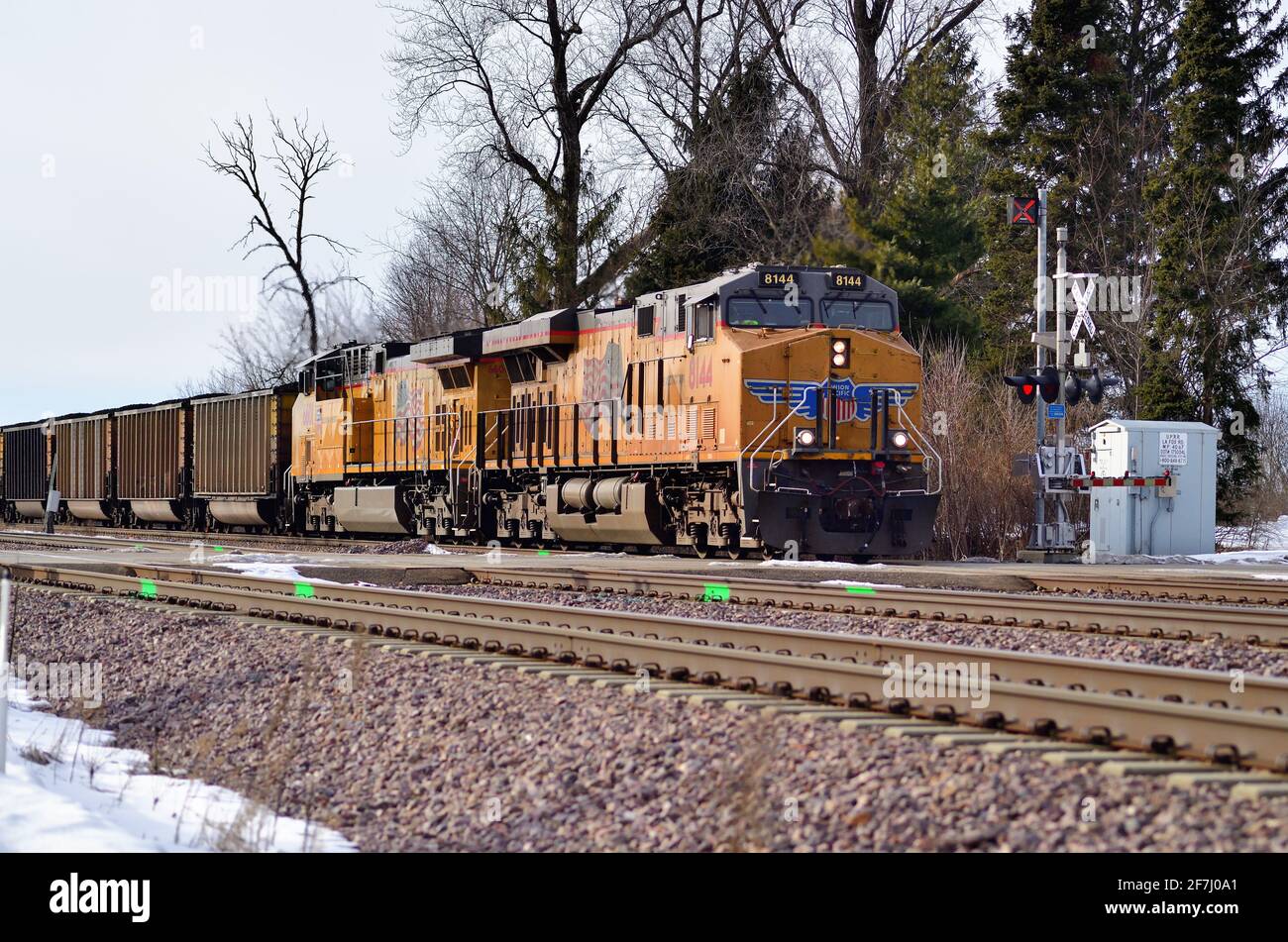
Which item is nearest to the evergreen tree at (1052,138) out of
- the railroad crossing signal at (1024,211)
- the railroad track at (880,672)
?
the railroad crossing signal at (1024,211)

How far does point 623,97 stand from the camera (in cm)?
3703

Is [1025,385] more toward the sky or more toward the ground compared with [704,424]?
more toward the sky

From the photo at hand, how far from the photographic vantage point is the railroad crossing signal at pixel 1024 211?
20641 mm

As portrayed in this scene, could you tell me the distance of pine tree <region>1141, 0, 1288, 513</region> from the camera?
29.3m

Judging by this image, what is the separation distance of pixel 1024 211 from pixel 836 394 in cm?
589

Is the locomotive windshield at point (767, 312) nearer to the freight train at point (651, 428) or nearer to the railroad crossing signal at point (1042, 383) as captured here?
the freight train at point (651, 428)

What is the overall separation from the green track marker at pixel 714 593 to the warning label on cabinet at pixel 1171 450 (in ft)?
32.6

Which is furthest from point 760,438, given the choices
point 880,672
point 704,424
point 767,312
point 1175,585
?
point 880,672

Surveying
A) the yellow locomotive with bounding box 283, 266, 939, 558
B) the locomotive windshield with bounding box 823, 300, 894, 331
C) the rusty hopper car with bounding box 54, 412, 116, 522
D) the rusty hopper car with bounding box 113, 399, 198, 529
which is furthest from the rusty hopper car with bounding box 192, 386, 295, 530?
the locomotive windshield with bounding box 823, 300, 894, 331

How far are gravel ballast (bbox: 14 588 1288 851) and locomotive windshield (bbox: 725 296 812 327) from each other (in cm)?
876

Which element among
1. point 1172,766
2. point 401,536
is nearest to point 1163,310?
point 401,536

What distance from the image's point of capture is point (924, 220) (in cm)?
3061

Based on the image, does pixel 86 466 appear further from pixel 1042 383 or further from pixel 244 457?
pixel 1042 383

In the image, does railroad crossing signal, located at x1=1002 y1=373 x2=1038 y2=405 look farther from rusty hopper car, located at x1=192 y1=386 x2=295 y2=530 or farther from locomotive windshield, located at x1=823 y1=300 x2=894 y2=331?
rusty hopper car, located at x1=192 y1=386 x2=295 y2=530
